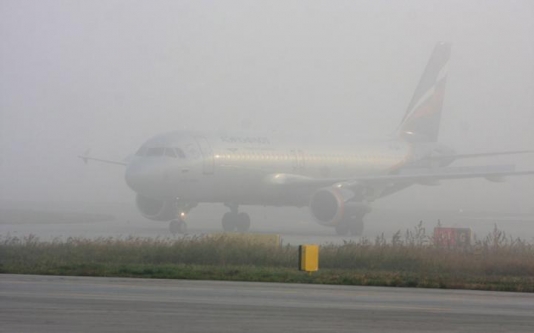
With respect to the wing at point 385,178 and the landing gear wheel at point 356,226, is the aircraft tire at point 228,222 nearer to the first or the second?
the wing at point 385,178

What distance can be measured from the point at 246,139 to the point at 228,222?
12.5 feet

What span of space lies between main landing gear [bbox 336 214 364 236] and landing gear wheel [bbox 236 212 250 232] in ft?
13.8

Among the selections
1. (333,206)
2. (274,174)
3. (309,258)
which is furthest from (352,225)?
(309,258)

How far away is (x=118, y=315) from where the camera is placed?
1372 cm

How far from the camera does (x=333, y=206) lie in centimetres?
4197

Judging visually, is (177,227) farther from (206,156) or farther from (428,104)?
(428,104)

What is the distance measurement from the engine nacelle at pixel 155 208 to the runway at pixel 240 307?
22.3 metres

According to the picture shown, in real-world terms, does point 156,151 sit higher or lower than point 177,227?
higher

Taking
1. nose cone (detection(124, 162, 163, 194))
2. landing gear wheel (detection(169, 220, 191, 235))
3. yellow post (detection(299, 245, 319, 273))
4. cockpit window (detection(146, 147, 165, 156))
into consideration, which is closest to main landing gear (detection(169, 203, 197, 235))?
landing gear wheel (detection(169, 220, 191, 235))

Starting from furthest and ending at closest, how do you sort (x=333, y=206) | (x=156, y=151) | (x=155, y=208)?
1. (x=155, y=208)
2. (x=333, y=206)
3. (x=156, y=151)

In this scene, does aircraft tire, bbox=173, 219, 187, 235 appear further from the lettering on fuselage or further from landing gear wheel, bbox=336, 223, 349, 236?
landing gear wheel, bbox=336, 223, 349, 236

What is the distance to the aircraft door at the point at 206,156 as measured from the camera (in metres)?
41.0

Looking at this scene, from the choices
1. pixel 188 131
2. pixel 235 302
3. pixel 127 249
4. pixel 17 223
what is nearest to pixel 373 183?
pixel 188 131

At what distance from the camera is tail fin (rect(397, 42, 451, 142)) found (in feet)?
173
